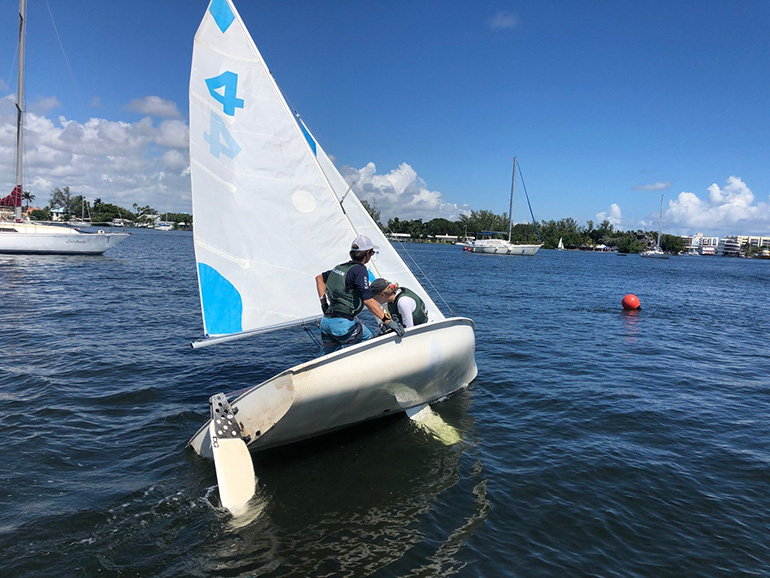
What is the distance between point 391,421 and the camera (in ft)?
25.1

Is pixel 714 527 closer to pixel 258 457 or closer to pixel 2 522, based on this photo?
pixel 258 457

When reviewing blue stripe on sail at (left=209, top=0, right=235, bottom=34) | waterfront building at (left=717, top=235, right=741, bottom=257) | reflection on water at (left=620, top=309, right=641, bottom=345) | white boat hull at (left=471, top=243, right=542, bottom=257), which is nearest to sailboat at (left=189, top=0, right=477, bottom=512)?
blue stripe on sail at (left=209, top=0, right=235, bottom=34)

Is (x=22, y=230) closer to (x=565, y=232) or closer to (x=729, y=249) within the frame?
(x=565, y=232)

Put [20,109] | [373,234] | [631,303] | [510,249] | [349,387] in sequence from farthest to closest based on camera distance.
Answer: [510,249]
[20,109]
[631,303]
[373,234]
[349,387]

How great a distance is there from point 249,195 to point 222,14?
2709mm

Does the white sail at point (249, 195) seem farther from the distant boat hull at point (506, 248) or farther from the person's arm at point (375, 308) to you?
the distant boat hull at point (506, 248)

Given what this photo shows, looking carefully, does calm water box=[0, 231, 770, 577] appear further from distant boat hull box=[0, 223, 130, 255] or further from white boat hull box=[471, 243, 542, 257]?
white boat hull box=[471, 243, 542, 257]

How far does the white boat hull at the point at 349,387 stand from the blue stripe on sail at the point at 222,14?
534cm

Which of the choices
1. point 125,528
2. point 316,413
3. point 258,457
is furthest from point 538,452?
point 125,528

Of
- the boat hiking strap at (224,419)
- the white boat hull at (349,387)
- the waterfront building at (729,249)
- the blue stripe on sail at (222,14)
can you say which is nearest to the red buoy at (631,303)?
the white boat hull at (349,387)

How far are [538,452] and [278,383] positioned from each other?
3880 mm

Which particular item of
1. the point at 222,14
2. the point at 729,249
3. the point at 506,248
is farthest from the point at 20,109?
the point at 729,249

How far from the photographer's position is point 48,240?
114 ft

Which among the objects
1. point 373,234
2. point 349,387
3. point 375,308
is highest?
point 373,234
